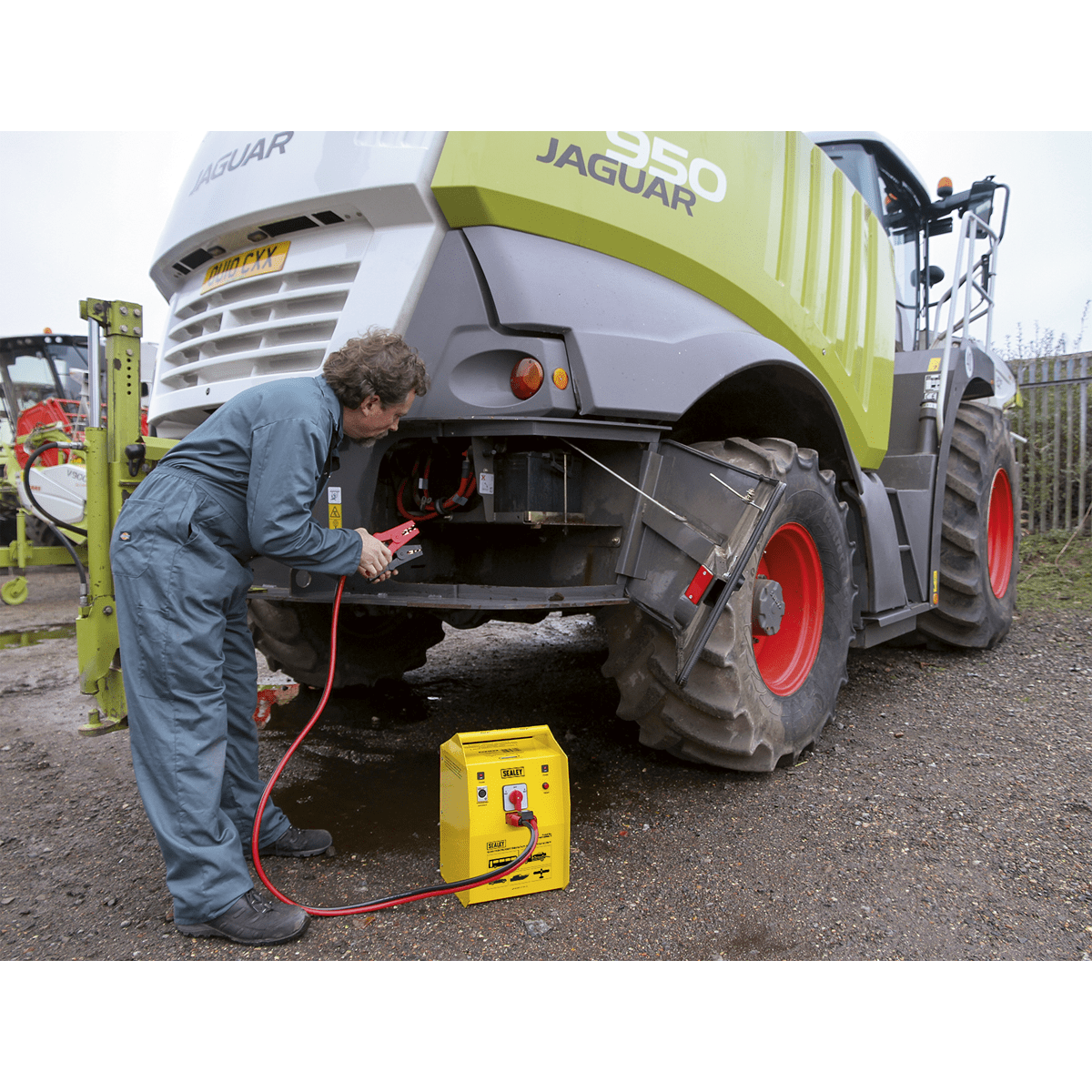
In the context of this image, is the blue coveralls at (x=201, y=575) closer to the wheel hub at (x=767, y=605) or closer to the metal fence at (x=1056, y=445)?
the wheel hub at (x=767, y=605)

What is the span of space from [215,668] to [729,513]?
1.64 meters

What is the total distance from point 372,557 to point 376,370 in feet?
1.72

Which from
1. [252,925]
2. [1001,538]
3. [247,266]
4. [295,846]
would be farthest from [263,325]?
[1001,538]

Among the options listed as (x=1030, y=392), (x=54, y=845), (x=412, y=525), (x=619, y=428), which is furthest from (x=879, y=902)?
(x=1030, y=392)

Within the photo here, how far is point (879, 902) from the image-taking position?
2285mm

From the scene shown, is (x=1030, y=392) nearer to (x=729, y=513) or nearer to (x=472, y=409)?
(x=729, y=513)

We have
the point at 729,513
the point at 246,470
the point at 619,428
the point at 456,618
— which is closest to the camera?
the point at 246,470

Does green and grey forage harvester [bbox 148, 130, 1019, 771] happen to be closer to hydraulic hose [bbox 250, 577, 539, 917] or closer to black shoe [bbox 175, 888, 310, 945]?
hydraulic hose [bbox 250, 577, 539, 917]

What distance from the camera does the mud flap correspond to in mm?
2580

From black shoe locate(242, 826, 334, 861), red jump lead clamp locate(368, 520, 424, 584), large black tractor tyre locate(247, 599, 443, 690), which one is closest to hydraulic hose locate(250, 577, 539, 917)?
black shoe locate(242, 826, 334, 861)

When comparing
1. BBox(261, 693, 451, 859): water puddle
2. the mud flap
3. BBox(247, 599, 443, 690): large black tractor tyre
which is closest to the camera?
the mud flap

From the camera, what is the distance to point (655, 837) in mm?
2721

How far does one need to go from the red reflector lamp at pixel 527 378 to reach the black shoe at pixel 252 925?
1.57 m

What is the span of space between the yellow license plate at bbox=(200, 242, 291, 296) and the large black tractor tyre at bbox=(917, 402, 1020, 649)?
12.5 feet
